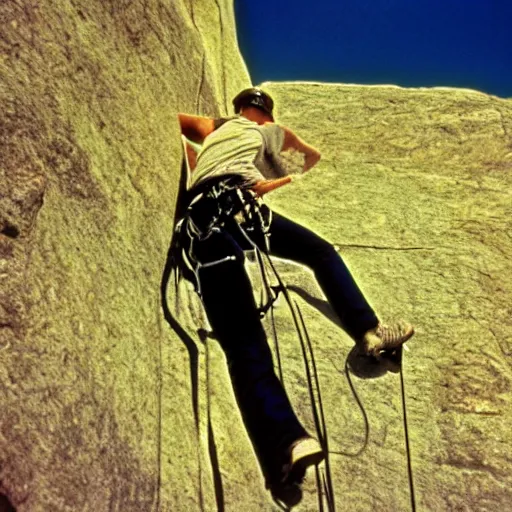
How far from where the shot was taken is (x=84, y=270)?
2.25m

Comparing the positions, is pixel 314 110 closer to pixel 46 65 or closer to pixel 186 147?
pixel 186 147

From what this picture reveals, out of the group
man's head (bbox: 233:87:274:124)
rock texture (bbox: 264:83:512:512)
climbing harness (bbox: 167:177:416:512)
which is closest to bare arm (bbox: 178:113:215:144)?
man's head (bbox: 233:87:274:124)

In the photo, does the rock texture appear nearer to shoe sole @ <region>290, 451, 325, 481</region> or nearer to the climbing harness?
the climbing harness

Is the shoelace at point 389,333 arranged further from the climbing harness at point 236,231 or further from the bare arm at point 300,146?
the bare arm at point 300,146

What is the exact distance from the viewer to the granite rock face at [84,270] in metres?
1.84

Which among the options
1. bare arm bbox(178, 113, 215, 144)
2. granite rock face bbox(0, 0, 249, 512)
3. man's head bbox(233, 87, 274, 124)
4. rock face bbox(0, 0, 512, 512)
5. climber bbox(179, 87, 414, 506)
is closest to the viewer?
granite rock face bbox(0, 0, 249, 512)

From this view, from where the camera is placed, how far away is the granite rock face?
184cm

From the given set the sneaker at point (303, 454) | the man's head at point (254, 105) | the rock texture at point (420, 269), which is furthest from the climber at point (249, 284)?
the rock texture at point (420, 269)

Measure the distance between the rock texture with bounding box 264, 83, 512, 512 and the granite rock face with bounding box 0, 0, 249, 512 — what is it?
43.5 inches

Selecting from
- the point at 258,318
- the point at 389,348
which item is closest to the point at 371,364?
the point at 389,348

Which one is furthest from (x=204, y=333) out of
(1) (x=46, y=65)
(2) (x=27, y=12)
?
(2) (x=27, y=12)

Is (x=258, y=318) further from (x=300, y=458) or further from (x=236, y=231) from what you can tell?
(x=300, y=458)

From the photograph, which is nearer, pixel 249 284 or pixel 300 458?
pixel 300 458

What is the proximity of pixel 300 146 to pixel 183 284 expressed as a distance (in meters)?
1.28
